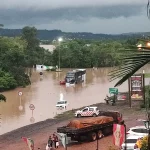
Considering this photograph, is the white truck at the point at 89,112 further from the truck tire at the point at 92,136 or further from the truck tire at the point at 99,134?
the truck tire at the point at 92,136

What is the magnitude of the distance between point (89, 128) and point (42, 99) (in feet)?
74.4

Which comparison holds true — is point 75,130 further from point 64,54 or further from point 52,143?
point 64,54

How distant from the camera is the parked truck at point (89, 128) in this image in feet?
55.4

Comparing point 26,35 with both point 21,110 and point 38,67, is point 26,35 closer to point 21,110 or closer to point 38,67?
point 38,67

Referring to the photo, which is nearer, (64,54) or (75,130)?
(75,130)

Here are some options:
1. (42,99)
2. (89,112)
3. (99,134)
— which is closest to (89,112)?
(89,112)

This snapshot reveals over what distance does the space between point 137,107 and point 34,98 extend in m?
14.3

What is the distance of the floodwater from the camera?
29995 millimetres

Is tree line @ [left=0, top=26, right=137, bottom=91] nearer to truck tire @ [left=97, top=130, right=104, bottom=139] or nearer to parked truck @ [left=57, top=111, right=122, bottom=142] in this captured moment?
parked truck @ [left=57, top=111, right=122, bottom=142]

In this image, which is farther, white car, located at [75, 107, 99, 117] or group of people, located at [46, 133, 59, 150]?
white car, located at [75, 107, 99, 117]

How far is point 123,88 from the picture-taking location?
45.3m

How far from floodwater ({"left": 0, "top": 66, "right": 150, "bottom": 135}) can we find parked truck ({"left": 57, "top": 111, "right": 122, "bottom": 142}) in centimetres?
905

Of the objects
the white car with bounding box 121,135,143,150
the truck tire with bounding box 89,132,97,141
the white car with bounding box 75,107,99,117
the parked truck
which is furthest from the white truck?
the white car with bounding box 121,135,143,150

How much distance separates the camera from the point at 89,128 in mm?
17359
